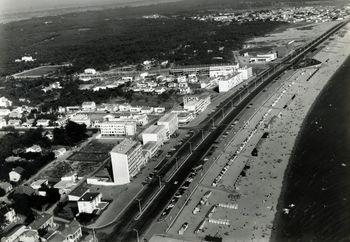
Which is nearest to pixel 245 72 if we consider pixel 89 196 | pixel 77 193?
pixel 77 193

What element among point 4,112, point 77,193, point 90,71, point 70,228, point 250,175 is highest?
point 70,228

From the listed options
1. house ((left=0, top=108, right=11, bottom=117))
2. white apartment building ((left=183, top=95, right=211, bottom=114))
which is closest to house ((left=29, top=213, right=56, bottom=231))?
white apartment building ((left=183, top=95, right=211, bottom=114))

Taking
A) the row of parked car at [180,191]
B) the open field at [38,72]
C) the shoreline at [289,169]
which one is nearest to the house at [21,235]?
the row of parked car at [180,191]

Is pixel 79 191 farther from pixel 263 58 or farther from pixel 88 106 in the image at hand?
pixel 263 58

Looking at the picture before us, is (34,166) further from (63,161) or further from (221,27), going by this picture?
(221,27)

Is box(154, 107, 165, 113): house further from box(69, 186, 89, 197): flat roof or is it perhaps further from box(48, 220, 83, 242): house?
box(48, 220, 83, 242): house

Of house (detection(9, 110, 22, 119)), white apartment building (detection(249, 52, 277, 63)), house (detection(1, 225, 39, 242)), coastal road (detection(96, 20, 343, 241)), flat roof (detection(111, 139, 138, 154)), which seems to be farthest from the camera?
white apartment building (detection(249, 52, 277, 63))

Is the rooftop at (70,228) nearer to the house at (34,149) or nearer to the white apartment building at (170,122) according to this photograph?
the house at (34,149)
